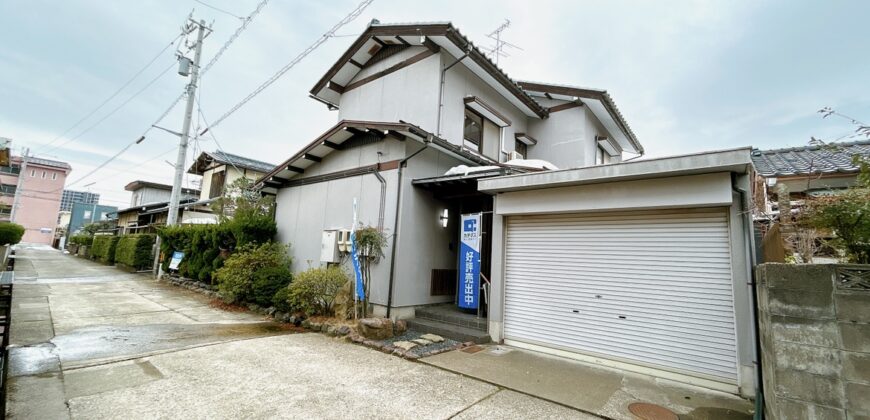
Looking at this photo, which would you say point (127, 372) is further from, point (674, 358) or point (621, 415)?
point (674, 358)

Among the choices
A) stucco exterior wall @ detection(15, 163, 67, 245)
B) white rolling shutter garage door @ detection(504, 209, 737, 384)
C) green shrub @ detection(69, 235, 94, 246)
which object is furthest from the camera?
stucco exterior wall @ detection(15, 163, 67, 245)

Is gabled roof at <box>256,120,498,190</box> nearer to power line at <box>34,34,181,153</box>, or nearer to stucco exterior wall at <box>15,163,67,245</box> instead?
power line at <box>34,34,181,153</box>

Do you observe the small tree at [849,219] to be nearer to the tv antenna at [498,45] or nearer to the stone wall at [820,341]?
the stone wall at [820,341]

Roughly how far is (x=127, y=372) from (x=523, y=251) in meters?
5.89

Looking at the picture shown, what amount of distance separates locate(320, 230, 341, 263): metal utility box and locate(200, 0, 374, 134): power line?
6.04 meters

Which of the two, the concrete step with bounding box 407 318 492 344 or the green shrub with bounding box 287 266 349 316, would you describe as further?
the green shrub with bounding box 287 266 349 316

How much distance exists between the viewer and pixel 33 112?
17578mm

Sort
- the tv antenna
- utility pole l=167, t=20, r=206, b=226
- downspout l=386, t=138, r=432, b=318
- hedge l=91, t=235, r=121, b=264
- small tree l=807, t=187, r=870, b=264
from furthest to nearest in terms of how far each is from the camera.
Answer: hedge l=91, t=235, r=121, b=264 → utility pole l=167, t=20, r=206, b=226 → the tv antenna → downspout l=386, t=138, r=432, b=318 → small tree l=807, t=187, r=870, b=264

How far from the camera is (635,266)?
5.11 metres

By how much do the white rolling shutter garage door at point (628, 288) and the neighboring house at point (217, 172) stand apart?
54.4ft

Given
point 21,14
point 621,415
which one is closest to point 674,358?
point 621,415

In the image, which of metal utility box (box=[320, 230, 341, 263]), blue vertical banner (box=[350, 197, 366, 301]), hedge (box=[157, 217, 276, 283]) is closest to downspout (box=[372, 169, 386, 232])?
blue vertical banner (box=[350, 197, 366, 301])

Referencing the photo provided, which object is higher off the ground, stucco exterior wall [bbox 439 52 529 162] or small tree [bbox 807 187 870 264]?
stucco exterior wall [bbox 439 52 529 162]

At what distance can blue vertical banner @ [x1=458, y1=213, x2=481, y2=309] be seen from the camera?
22.4ft
